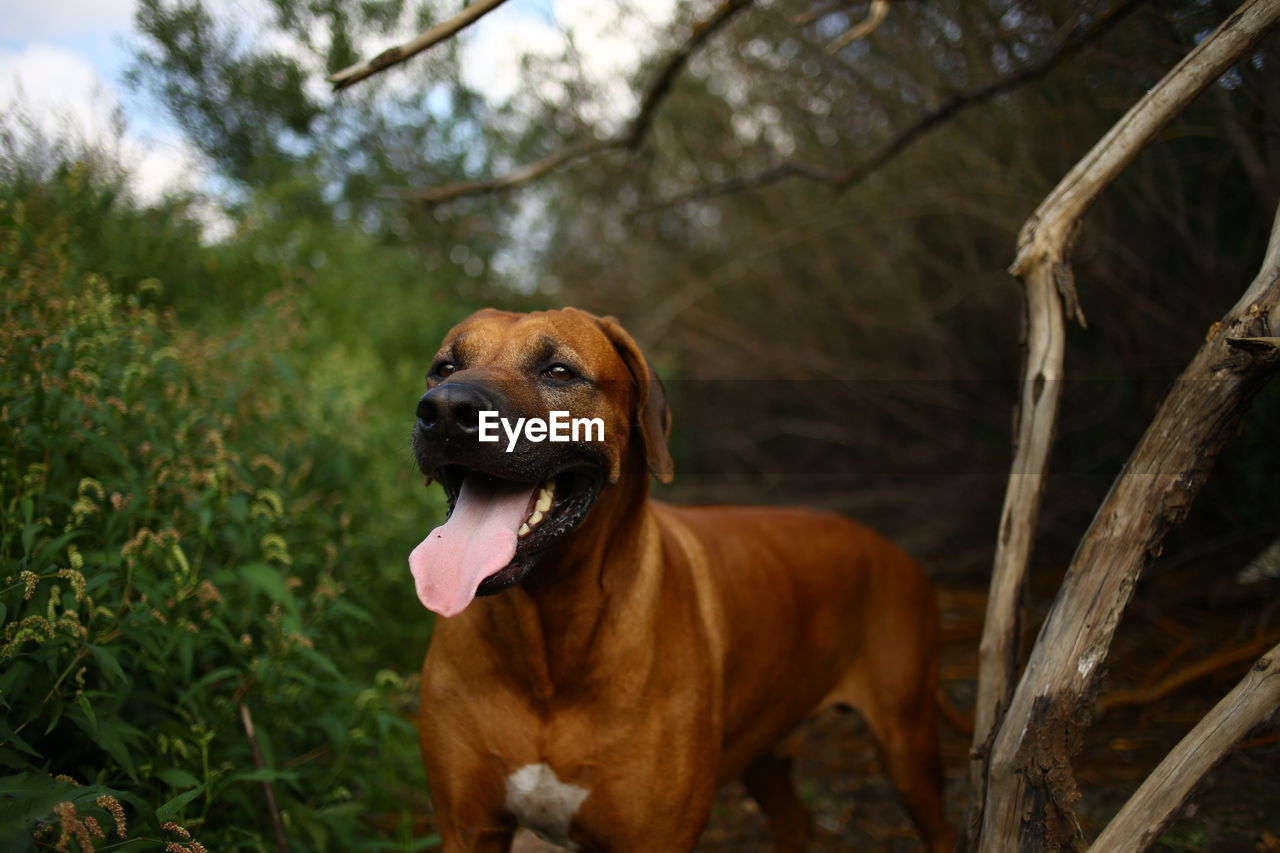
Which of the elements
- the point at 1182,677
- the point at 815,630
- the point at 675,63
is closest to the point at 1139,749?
the point at 1182,677

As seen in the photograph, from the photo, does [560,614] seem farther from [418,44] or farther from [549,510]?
[418,44]

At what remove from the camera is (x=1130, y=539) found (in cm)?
225

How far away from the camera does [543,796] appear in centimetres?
229

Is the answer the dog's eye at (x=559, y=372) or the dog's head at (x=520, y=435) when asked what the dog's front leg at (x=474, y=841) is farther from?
the dog's eye at (x=559, y=372)

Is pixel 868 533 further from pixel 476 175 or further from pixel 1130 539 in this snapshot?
pixel 476 175

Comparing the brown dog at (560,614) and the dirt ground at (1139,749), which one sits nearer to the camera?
A: the brown dog at (560,614)

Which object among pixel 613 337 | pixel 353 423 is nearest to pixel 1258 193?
pixel 613 337

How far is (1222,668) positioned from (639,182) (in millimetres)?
5757

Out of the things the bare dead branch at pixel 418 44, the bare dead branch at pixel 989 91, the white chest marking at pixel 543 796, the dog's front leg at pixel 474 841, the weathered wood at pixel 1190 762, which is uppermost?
the bare dead branch at pixel 418 44

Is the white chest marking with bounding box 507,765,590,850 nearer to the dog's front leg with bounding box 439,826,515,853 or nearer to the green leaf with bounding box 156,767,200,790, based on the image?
the dog's front leg with bounding box 439,826,515,853

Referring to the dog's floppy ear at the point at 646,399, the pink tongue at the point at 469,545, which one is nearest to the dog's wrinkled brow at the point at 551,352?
the dog's floppy ear at the point at 646,399

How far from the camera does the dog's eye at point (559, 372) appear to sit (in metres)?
2.31

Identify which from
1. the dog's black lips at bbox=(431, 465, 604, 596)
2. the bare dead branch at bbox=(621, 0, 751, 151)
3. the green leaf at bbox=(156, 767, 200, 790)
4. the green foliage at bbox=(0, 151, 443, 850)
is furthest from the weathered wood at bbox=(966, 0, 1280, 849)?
the green leaf at bbox=(156, 767, 200, 790)

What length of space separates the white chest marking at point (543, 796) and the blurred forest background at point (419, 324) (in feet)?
2.27
